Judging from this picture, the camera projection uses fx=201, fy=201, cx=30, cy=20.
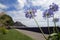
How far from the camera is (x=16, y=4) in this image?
12.1 feet

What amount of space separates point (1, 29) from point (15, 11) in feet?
1.92

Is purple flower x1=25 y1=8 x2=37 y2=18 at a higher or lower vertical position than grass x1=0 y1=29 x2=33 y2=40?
higher

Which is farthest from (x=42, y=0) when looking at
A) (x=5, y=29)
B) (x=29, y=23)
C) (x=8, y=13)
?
(x=5, y=29)

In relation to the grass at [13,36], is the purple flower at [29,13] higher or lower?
higher

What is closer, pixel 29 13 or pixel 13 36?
pixel 29 13

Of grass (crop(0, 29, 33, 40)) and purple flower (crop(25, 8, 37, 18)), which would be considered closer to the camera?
purple flower (crop(25, 8, 37, 18))

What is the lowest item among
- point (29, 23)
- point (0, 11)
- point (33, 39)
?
point (33, 39)

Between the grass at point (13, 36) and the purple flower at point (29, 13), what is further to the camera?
the grass at point (13, 36)

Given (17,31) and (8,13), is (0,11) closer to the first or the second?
(8,13)

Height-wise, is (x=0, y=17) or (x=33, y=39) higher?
(x=0, y=17)

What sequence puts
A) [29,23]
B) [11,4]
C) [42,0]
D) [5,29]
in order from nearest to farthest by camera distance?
[42,0], [29,23], [11,4], [5,29]

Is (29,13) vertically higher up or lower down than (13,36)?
higher up

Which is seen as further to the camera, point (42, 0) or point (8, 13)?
point (8, 13)

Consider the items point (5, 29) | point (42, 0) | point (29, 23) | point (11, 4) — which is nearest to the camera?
point (42, 0)
